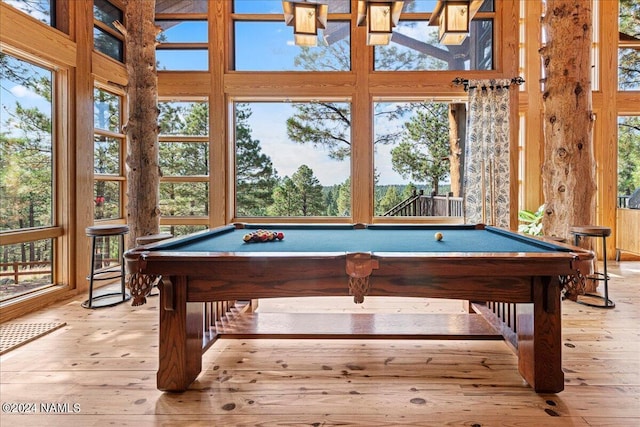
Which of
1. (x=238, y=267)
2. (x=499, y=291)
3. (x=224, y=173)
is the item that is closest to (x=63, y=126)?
(x=224, y=173)

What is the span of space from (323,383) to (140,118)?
11.4ft

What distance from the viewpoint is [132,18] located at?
12.8 ft

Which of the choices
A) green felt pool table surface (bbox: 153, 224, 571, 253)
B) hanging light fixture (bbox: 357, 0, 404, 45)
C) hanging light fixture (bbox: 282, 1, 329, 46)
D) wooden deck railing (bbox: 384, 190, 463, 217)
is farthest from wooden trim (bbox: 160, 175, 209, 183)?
hanging light fixture (bbox: 357, 0, 404, 45)

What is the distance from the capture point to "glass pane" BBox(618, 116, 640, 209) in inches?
214

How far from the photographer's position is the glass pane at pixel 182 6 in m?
4.84

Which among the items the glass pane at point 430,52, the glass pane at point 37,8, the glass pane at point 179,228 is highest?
the glass pane at point 430,52

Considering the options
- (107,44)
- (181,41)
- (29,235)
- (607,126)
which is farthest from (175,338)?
(607,126)

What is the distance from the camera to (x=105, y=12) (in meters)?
4.35

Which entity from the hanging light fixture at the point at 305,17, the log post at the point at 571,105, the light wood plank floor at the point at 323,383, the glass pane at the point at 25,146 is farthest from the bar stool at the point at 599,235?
the glass pane at the point at 25,146

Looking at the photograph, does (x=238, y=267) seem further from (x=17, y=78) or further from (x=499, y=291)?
(x=17, y=78)

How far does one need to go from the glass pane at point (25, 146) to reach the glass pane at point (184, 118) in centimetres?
146

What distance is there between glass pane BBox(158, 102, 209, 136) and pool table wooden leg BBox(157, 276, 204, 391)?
3517 millimetres

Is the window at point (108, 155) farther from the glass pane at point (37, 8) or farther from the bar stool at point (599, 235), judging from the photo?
the bar stool at point (599, 235)

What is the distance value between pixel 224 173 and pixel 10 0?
263 cm
